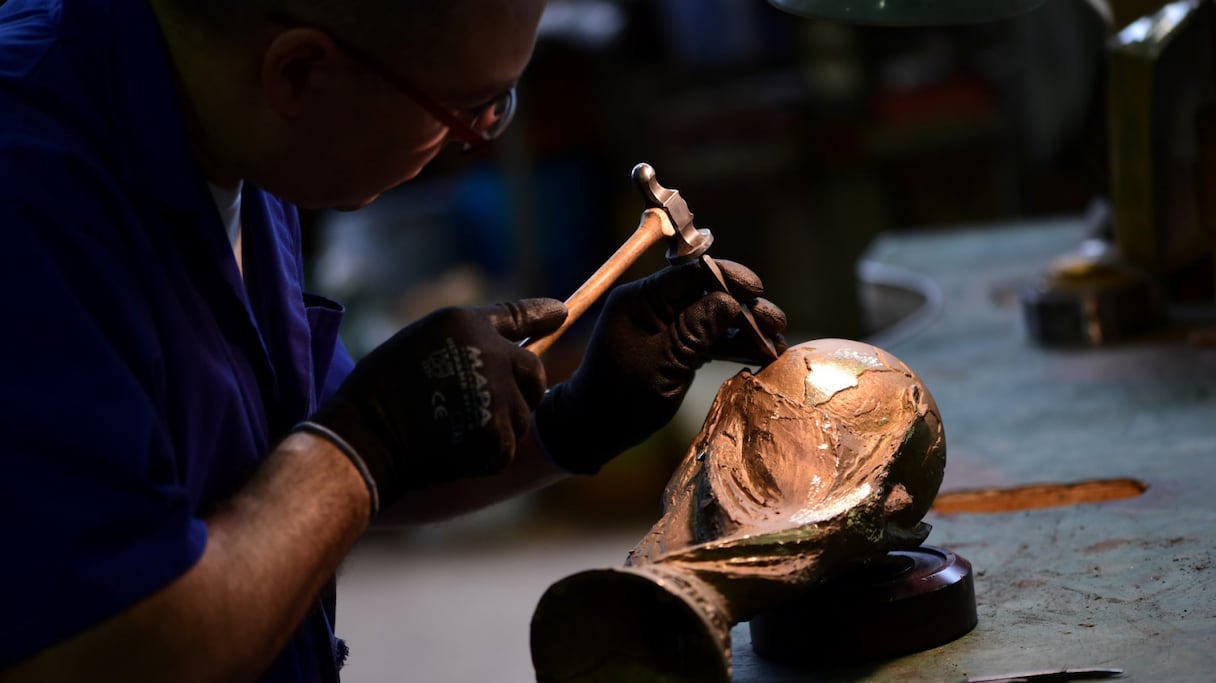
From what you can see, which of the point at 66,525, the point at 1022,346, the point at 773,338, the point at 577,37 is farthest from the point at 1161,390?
the point at 577,37

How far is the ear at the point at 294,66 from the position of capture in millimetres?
1427

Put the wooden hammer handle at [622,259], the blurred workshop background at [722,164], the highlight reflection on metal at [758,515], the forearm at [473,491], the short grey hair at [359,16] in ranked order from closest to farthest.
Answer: the short grey hair at [359,16] < the highlight reflection on metal at [758,515] < the wooden hammer handle at [622,259] < the forearm at [473,491] < the blurred workshop background at [722,164]

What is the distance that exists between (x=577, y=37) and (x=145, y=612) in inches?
283

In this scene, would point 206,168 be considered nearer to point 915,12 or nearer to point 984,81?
point 915,12

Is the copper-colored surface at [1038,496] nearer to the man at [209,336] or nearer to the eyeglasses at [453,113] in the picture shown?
the man at [209,336]

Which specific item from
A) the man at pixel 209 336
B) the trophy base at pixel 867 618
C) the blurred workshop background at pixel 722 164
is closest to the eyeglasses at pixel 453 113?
the man at pixel 209 336

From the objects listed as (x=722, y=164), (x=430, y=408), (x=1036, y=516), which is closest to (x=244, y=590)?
(x=430, y=408)

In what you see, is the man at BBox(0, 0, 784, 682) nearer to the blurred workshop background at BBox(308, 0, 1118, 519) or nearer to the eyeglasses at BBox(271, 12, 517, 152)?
the eyeglasses at BBox(271, 12, 517, 152)

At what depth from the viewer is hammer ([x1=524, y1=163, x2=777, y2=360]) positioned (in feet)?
6.19

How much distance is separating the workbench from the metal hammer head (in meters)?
0.59

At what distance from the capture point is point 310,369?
6.03 ft

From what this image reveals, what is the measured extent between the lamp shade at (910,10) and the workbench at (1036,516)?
879 mm

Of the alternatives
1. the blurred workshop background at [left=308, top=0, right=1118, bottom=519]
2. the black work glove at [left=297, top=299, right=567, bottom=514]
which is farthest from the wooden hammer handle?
the blurred workshop background at [left=308, top=0, right=1118, bottom=519]

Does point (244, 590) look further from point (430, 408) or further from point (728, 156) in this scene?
point (728, 156)
